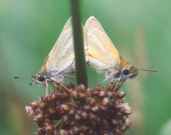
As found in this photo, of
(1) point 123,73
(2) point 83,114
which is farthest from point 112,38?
(2) point 83,114

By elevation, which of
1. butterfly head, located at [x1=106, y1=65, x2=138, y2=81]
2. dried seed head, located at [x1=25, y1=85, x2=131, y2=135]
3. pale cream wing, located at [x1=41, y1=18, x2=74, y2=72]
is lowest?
dried seed head, located at [x1=25, y1=85, x2=131, y2=135]

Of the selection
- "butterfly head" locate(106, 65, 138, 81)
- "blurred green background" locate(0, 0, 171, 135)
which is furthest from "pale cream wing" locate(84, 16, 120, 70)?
"blurred green background" locate(0, 0, 171, 135)

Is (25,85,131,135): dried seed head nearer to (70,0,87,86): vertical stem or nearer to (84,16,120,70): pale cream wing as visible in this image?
(70,0,87,86): vertical stem

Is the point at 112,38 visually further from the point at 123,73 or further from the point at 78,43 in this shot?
the point at 78,43

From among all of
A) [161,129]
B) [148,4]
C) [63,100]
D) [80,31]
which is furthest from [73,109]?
[148,4]

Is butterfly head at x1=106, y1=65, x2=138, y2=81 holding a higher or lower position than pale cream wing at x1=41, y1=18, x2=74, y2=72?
lower

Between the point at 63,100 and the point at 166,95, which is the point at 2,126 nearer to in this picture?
the point at 166,95

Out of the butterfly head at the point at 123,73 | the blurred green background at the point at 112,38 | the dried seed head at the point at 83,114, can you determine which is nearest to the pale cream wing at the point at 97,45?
the butterfly head at the point at 123,73
